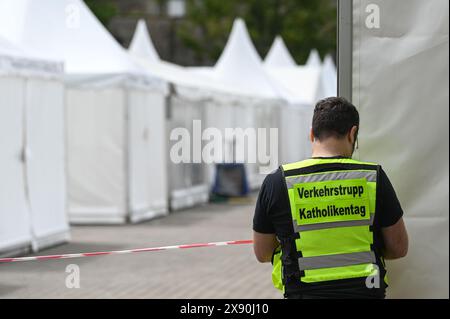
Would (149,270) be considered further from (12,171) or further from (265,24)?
(265,24)

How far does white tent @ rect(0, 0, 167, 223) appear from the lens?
15.0m

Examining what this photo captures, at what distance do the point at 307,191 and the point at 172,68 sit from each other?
55.3ft

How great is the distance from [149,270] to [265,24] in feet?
124

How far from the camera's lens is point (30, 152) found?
11.8 metres

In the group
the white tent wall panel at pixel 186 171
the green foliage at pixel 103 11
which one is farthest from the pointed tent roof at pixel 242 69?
the green foliage at pixel 103 11

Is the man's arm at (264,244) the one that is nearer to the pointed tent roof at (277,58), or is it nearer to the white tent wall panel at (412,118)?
the white tent wall panel at (412,118)

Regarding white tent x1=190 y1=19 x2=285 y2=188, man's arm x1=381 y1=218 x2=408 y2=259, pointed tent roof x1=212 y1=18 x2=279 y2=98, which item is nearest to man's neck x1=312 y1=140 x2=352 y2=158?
man's arm x1=381 y1=218 x2=408 y2=259

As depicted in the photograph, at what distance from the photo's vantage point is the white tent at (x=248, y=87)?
76.4 ft

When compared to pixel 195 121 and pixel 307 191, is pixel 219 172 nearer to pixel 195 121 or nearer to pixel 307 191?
pixel 195 121

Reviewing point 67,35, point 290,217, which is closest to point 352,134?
point 290,217

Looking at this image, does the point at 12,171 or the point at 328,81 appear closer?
the point at 12,171

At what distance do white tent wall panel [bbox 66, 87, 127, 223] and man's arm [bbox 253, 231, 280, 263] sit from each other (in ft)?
38.8
